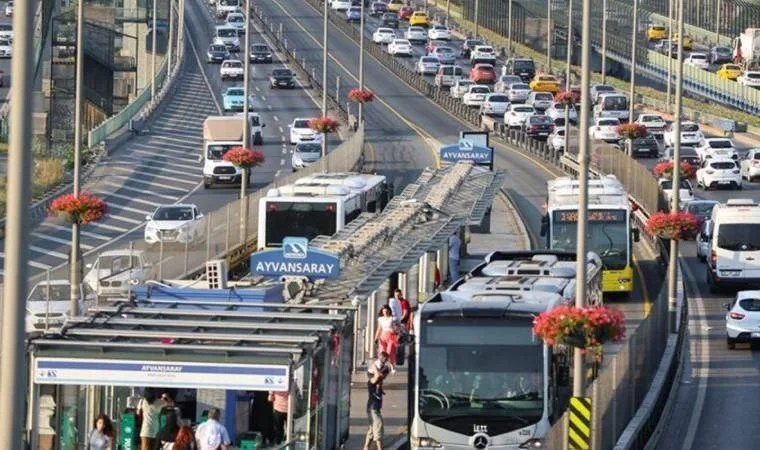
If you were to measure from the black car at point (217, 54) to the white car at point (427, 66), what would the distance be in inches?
438

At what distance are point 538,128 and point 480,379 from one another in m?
67.6

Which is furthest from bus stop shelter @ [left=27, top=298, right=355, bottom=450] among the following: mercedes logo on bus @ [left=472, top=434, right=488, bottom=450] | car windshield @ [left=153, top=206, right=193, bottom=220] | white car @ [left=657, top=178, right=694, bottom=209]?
white car @ [left=657, top=178, right=694, bottom=209]

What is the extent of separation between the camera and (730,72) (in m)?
131

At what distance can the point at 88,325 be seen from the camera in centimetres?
2644

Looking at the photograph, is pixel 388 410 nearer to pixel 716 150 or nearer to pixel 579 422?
pixel 579 422

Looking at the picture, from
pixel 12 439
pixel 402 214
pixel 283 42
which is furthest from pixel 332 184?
pixel 283 42

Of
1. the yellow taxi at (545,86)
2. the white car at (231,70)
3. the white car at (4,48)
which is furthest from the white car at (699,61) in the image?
the white car at (4,48)

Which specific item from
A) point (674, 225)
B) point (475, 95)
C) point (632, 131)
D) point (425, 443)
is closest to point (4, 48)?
point (475, 95)

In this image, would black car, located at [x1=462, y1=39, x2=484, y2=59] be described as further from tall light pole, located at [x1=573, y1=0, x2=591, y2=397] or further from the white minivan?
tall light pole, located at [x1=573, y1=0, x2=591, y2=397]

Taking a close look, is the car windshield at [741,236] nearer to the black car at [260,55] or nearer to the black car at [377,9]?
the black car at [260,55]

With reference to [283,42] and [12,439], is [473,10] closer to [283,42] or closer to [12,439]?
[283,42]

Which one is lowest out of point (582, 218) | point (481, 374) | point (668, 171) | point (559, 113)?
point (481, 374)

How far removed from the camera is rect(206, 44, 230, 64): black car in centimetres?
12650

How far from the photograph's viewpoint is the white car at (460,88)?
11375cm
